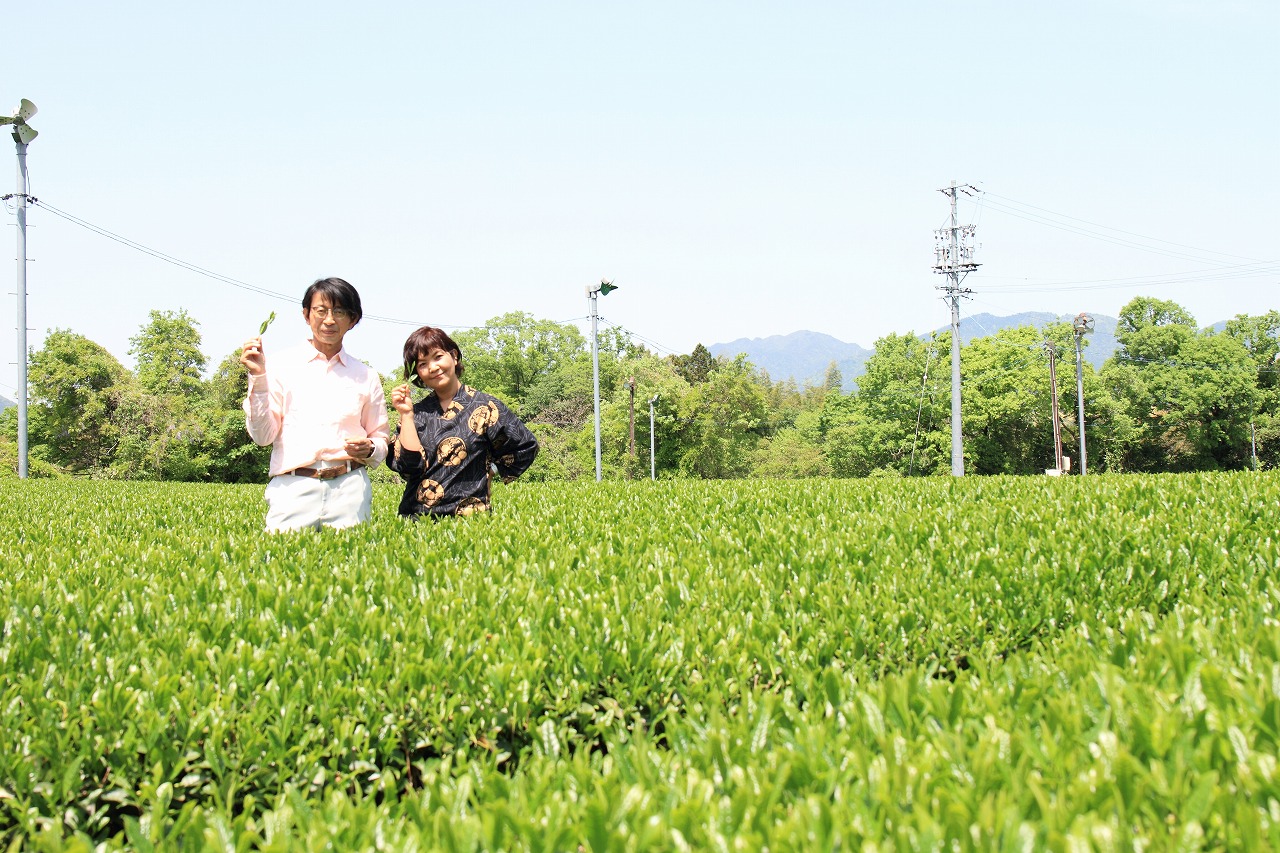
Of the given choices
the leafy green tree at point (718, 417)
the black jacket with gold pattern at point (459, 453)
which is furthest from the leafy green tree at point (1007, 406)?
the black jacket with gold pattern at point (459, 453)

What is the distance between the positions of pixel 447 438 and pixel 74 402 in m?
52.7

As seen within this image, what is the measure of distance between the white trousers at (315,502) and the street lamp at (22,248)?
23443mm

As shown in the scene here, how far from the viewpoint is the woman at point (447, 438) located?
212 inches

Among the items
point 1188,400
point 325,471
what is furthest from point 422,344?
point 1188,400

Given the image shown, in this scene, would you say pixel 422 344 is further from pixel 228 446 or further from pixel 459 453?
pixel 228 446

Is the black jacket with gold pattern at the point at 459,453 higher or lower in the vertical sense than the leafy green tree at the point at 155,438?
lower

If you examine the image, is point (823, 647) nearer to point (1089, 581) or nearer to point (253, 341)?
point (1089, 581)

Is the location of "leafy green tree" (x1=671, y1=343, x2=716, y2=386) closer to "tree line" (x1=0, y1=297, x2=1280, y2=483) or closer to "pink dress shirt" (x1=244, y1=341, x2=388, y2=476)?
"tree line" (x1=0, y1=297, x2=1280, y2=483)

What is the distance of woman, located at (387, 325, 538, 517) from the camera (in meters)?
5.39

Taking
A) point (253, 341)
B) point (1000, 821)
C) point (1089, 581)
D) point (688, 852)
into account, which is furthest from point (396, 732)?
point (1089, 581)

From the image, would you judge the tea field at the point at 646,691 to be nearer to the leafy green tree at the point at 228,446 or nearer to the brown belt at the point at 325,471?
the brown belt at the point at 325,471

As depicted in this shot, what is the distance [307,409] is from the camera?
4.98m

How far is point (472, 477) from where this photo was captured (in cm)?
594

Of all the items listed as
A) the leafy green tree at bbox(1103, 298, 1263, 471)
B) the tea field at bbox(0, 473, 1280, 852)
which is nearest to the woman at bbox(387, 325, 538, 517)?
the tea field at bbox(0, 473, 1280, 852)
